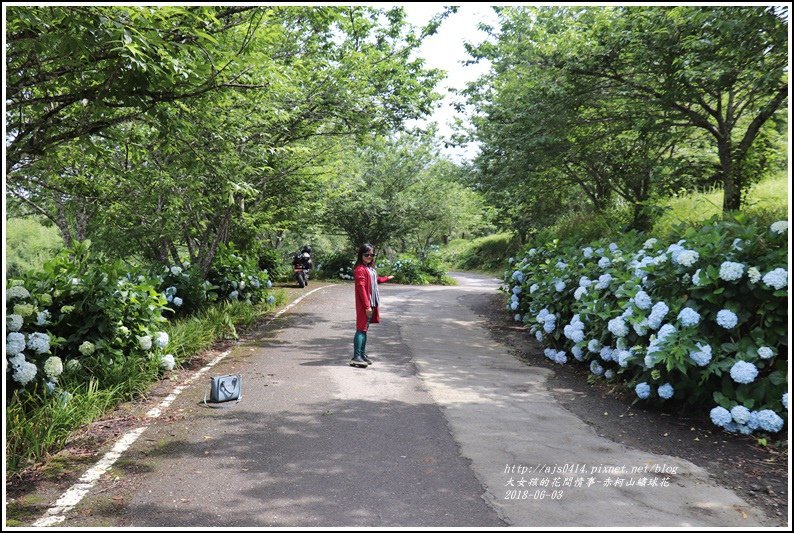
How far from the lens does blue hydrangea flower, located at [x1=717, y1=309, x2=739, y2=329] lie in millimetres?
5227

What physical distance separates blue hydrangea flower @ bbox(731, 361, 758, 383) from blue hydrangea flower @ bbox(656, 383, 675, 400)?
2.22 feet

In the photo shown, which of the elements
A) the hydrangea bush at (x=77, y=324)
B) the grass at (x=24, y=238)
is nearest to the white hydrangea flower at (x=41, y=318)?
the hydrangea bush at (x=77, y=324)

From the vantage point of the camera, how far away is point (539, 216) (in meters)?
20.1

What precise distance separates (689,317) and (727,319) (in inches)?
13.3

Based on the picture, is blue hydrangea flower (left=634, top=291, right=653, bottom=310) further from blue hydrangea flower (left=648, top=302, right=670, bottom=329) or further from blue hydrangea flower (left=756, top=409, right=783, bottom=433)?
blue hydrangea flower (left=756, top=409, right=783, bottom=433)

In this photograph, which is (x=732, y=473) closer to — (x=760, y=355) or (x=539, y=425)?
(x=760, y=355)

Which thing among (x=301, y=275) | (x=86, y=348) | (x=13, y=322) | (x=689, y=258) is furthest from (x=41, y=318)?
(x=301, y=275)

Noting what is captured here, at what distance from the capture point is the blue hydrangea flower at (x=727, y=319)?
Answer: 17.1 feet

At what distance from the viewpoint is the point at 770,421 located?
16.0ft

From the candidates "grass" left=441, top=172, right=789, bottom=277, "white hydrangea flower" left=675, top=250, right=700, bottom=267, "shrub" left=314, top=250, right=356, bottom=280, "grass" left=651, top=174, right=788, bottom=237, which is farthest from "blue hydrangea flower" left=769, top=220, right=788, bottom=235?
"shrub" left=314, top=250, right=356, bottom=280

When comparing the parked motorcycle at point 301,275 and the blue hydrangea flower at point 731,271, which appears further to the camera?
the parked motorcycle at point 301,275

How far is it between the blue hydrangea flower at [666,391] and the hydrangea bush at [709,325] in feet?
0.03

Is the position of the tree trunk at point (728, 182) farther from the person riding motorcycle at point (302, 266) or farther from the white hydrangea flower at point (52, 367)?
the person riding motorcycle at point (302, 266)

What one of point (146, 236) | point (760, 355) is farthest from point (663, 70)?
point (146, 236)
